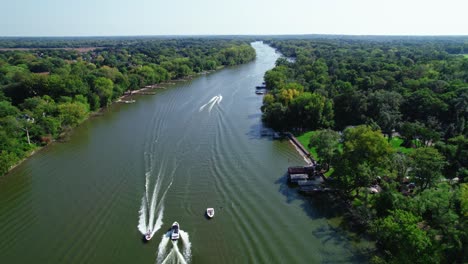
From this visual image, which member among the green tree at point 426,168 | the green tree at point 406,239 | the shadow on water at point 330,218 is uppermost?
the green tree at point 426,168

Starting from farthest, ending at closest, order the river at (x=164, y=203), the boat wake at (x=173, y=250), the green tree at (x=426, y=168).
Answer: the green tree at (x=426, y=168)
the river at (x=164, y=203)
the boat wake at (x=173, y=250)

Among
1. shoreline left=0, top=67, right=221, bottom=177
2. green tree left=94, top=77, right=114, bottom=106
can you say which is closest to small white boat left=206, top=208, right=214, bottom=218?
shoreline left=0, top=67, right=221, bottom=177

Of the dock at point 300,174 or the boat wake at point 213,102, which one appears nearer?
the dock at point 300,174

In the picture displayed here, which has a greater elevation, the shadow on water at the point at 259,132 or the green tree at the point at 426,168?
the green tree at the point at 426,168

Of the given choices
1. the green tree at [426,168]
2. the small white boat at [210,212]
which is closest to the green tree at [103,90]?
the small white boat at [210,212]

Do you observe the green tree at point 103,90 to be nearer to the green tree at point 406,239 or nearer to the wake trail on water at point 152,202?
the wake trail on water at point 152,202

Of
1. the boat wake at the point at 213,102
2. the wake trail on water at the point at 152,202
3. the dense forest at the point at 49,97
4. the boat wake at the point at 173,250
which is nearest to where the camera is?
the boat wake at the point at 173,250

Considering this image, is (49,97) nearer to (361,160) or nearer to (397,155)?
(361,160)

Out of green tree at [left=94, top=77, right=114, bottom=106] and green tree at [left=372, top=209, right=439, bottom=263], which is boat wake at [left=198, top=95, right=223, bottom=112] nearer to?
green tree at [left=94, top=77, right=114, bottom=106]
